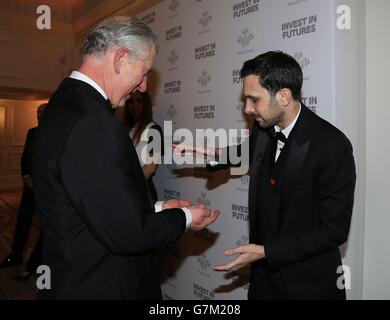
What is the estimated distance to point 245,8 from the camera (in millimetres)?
2555

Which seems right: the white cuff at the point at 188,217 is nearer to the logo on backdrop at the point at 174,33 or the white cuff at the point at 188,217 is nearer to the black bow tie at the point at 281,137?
the black bow tie at the point at 281,137

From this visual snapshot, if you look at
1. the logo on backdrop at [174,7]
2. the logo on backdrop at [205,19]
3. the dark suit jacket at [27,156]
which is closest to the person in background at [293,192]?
the logo on backdrop at [205,19]

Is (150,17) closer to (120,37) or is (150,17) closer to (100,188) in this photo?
(120,37)

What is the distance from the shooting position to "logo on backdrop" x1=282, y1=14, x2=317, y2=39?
6.79 feet

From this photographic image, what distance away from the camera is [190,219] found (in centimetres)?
145

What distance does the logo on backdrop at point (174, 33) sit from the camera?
3.34m

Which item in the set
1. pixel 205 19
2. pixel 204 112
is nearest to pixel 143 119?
pixel 204 112

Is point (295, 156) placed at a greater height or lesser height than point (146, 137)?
lesser

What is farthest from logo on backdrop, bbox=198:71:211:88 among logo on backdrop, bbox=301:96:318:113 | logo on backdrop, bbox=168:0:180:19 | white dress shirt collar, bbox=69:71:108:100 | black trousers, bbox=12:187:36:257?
black trousers, bbox=12:187:36:257

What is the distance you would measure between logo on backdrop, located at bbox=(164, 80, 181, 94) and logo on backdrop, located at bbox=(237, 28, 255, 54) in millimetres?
928

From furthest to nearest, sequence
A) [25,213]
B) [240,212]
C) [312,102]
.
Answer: [25,213], [240,212], [312,102]

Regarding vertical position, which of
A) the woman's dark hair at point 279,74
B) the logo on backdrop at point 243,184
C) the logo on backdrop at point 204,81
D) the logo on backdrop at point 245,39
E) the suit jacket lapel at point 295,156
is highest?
the logo on backdrop at point 245,39

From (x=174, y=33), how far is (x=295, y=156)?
2283mm

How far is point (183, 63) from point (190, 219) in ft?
7.18
